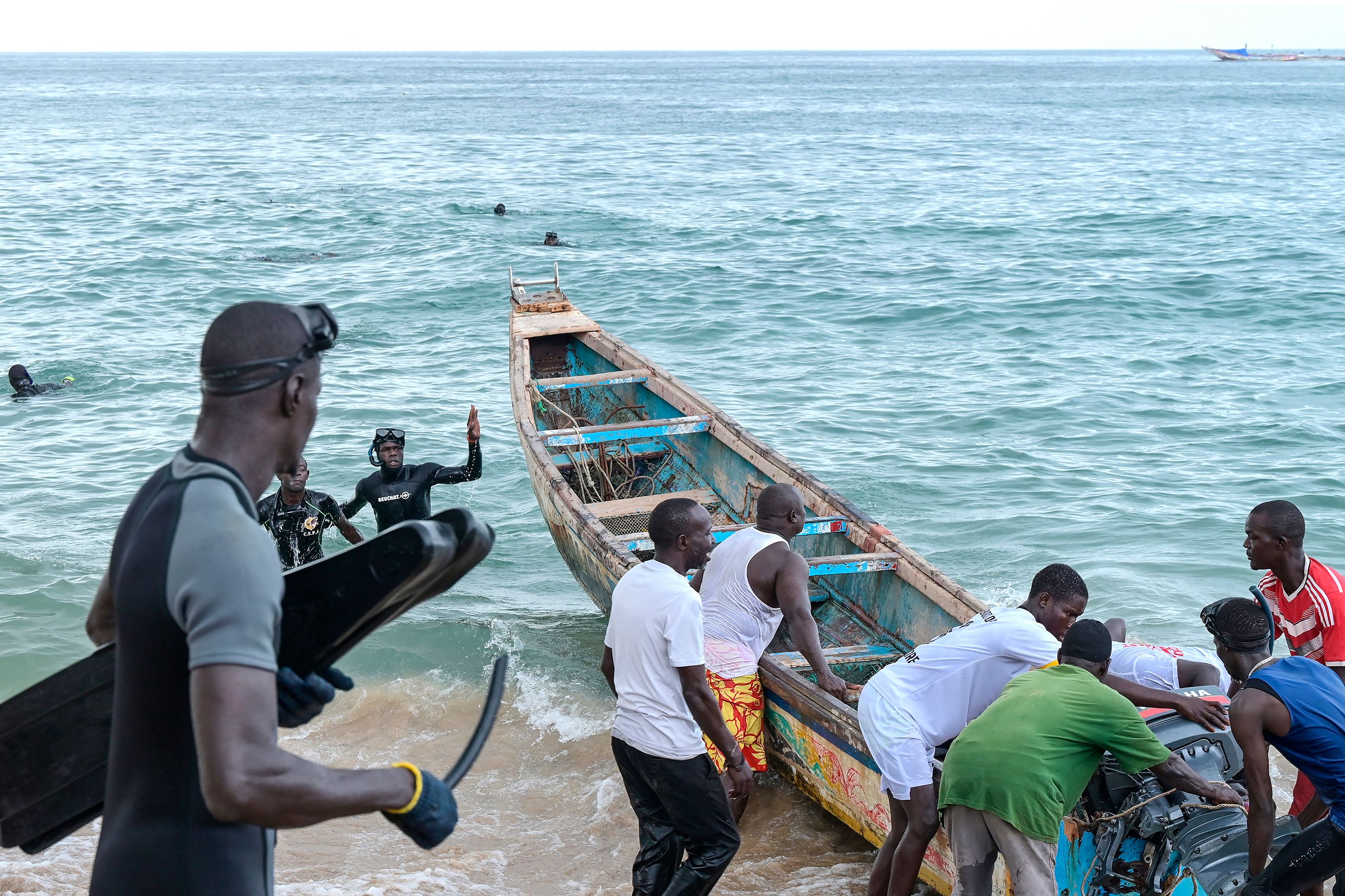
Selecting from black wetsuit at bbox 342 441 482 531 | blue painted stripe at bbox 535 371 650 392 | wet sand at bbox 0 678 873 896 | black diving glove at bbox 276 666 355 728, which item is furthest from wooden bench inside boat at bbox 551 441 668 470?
black diving glove at bbox 276 666 355 728

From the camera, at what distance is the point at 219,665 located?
174 centimetres

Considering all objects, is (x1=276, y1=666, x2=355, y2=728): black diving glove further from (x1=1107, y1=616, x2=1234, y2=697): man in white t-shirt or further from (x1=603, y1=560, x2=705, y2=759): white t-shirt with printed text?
(x1=1107, y1=616, x2=1234, y2=697): man in white t-shirt

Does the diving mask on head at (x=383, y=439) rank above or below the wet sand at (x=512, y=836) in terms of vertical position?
above

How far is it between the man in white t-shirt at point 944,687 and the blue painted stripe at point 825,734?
53 cm

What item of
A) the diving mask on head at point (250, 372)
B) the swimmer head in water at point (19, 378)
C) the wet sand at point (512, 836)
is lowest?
the wet sand at point (512, 836)

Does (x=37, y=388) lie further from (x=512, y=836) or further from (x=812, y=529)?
(x=812, y=529)

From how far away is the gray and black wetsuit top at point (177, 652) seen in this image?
1.78 m

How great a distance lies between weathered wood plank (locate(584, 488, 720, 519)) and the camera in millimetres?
8688

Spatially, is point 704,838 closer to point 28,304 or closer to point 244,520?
point 244,520

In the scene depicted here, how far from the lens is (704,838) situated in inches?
181

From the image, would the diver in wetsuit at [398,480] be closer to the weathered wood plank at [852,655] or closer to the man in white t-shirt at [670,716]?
the weathered wood plank at [852,655]

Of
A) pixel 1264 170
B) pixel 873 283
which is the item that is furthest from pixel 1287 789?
pixel 1264 170

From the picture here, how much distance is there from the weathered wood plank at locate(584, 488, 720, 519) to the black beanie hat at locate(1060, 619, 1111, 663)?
4.55 m

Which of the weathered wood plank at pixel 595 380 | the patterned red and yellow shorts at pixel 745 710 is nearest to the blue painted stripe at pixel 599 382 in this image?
the weathered wood plank at pixel 595 380
